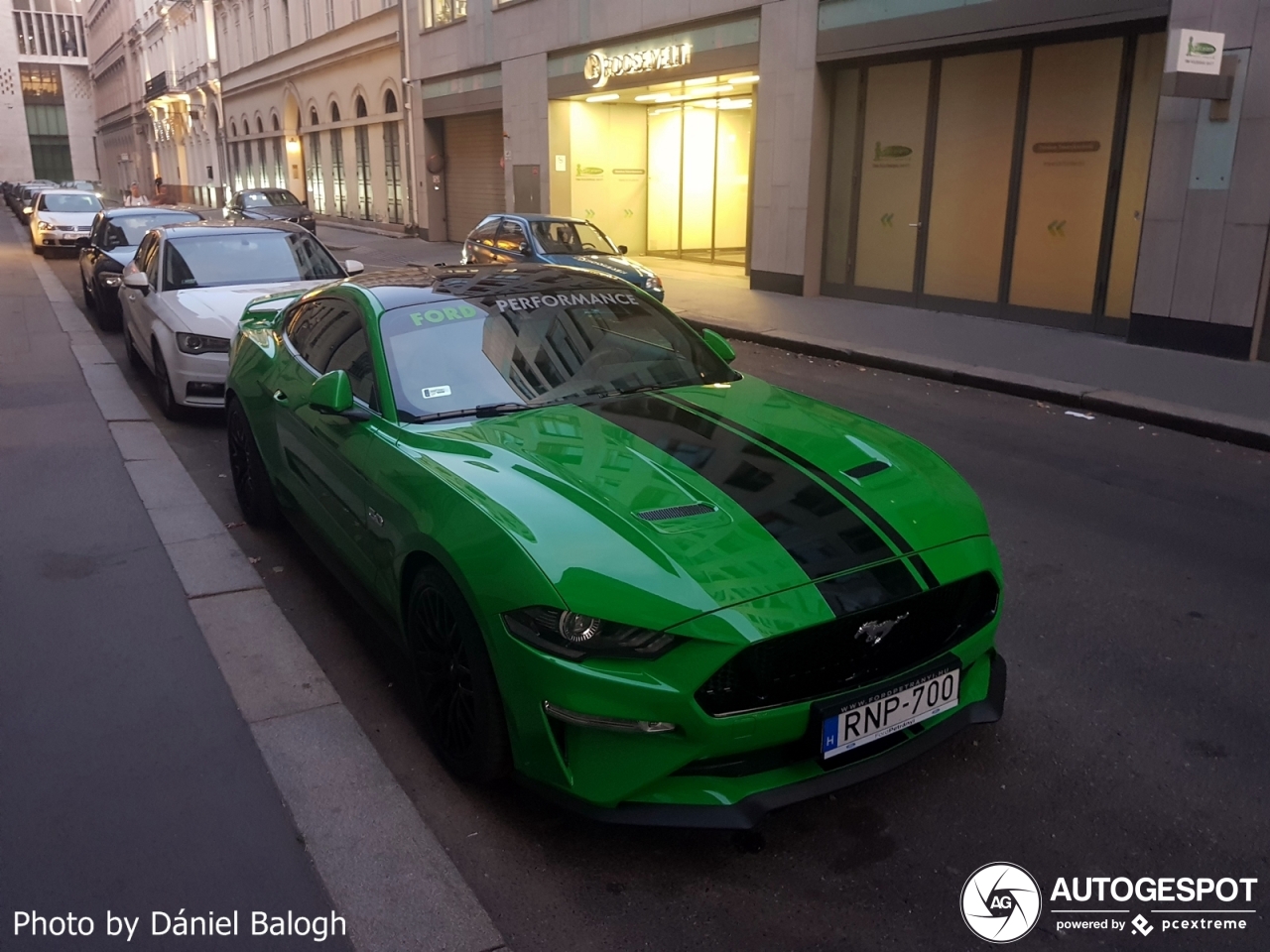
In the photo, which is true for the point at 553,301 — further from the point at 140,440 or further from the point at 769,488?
the point at 140,440

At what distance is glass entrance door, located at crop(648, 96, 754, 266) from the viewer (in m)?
23.8

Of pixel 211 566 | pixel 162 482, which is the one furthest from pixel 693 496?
pixel 162 482

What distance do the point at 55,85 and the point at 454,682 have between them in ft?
404

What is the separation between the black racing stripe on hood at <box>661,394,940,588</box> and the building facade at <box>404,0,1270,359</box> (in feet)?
29.7

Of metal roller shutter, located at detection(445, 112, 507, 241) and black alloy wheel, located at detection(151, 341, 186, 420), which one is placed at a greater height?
metal roller shutter, located at detection(445, 112, 507, 241)

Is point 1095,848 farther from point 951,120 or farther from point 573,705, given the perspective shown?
point 951,120

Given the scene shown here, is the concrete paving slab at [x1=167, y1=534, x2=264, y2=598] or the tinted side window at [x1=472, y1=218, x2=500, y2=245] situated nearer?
the concrete paving slab at [x1=167, y1=534, x2=264, y2=598]

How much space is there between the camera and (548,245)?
16250 millimetres

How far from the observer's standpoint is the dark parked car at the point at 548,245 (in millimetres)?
15586

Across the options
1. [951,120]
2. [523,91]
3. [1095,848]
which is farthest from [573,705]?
[523,91]

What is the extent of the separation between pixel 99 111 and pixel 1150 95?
110046 mm

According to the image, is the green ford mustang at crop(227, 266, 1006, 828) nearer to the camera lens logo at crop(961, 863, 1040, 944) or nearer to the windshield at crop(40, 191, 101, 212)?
the camera lens logo at crop(961, 863, 1040, 944)

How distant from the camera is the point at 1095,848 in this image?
3.10 metres

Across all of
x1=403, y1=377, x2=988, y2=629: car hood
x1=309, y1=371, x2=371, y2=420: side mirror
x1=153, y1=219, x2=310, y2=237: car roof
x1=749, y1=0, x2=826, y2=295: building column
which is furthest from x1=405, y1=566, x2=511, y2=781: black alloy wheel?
x1=749, y1=0, x2=826, y2=295: building column
